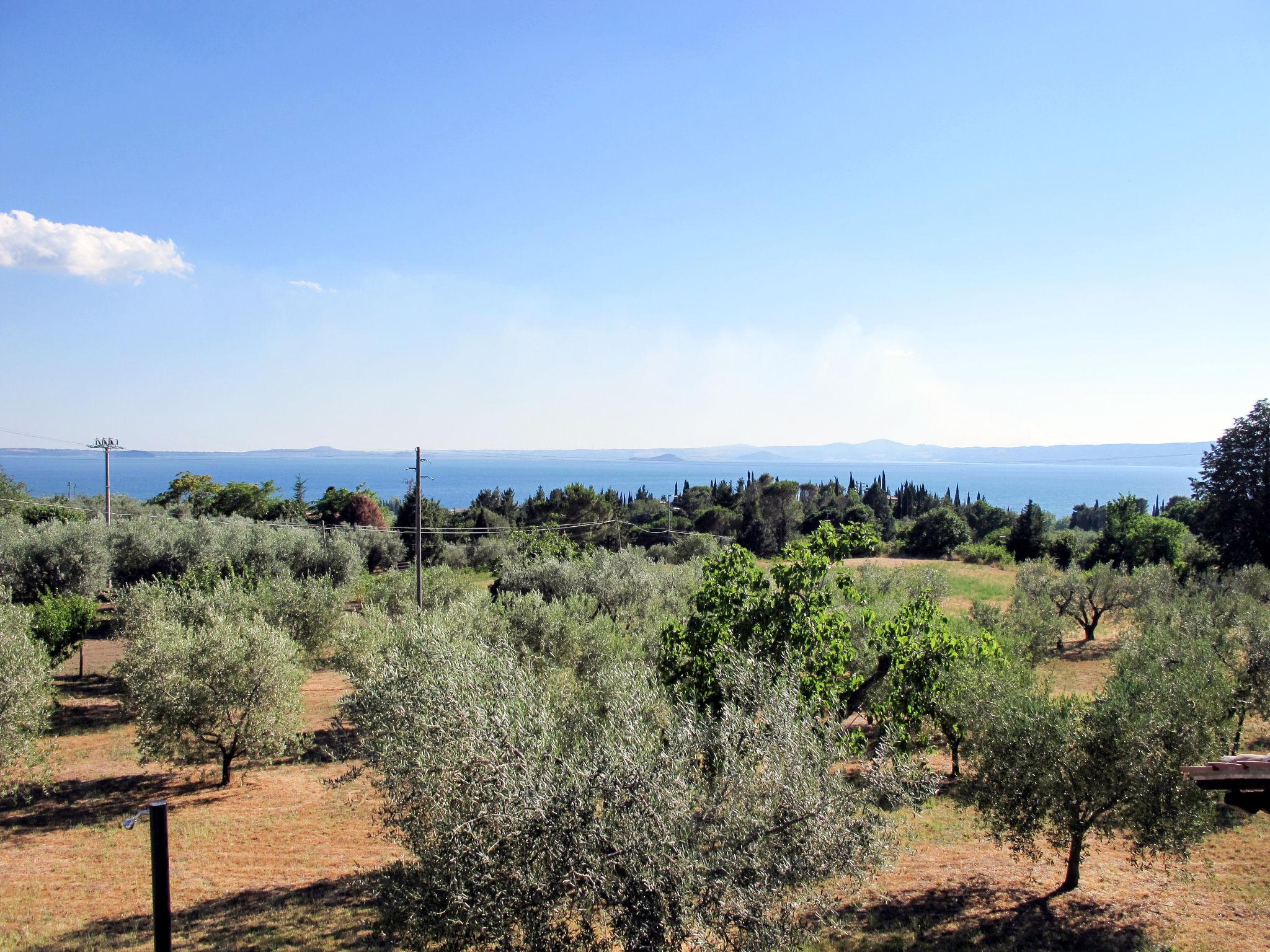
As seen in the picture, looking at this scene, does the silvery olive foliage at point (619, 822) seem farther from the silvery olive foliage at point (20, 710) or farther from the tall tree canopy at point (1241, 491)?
the tall tree canopy at point (1241, 491)

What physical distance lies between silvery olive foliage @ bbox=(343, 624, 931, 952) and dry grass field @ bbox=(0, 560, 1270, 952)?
4.69ft

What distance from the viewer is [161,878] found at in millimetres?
7363

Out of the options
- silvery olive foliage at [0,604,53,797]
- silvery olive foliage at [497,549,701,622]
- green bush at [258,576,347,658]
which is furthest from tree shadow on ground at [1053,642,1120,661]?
silvery olive foliage at [0,604,53,797]

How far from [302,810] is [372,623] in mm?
5013

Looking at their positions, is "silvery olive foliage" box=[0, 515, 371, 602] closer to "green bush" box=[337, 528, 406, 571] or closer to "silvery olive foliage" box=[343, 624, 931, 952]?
"green bush" box=[337, 528, 406, 571]

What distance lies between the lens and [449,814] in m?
7.25

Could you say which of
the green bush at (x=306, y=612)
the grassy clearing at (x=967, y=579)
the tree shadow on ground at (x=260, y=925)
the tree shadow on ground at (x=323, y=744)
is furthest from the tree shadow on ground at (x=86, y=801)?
the grassy clearing at (x=967, y=579)

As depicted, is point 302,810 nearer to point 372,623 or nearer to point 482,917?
point 372,623

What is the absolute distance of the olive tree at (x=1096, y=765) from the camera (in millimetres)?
11461

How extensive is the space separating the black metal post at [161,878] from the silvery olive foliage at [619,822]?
233cm

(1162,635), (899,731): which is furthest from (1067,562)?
(899,731)

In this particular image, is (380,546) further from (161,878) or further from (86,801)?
(161,878)

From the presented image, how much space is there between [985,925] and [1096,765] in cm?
347

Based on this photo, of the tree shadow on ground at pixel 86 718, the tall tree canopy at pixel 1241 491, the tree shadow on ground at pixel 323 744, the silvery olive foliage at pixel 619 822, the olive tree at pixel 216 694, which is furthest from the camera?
the tall tree canopy at pixel 1241 491
